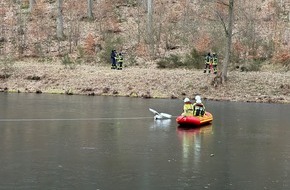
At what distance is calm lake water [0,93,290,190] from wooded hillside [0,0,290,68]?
16.8 meters

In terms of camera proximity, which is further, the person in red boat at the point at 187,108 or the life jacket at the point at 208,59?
the life jacket at the point at 208,59

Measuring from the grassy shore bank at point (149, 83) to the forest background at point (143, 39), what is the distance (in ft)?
0.31

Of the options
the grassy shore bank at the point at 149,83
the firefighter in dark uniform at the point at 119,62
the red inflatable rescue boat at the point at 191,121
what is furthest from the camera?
the firefighter in dark uniform at the point at 119,62

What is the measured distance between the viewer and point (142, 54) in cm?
4941

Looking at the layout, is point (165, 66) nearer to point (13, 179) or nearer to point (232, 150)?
point (232, 150)

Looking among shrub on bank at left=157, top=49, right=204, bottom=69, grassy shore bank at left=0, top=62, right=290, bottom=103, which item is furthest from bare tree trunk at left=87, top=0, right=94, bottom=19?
shrub on bank at left=157, top=49, right=204, bottom=69

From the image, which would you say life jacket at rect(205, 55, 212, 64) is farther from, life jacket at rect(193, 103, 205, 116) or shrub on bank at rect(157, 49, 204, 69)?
life jacket at rect(193, 103, 205, 116)

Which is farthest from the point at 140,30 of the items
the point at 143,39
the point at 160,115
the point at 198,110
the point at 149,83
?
the point at 198,110

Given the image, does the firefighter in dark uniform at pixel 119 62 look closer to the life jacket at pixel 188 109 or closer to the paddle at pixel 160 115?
the paddle at pixel 160 115

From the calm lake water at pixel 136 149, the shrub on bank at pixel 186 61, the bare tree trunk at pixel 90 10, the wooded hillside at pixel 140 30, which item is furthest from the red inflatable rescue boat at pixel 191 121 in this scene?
the bare tree trunk at pixel 90 10

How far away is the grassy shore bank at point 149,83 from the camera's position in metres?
36.7

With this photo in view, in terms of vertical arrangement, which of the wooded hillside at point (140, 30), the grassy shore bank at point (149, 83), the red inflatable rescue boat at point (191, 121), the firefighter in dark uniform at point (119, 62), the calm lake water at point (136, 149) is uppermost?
the wooded hillside at point (140, 30)

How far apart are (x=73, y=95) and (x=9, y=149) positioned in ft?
65.9

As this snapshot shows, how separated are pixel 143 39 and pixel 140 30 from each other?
99 cm
